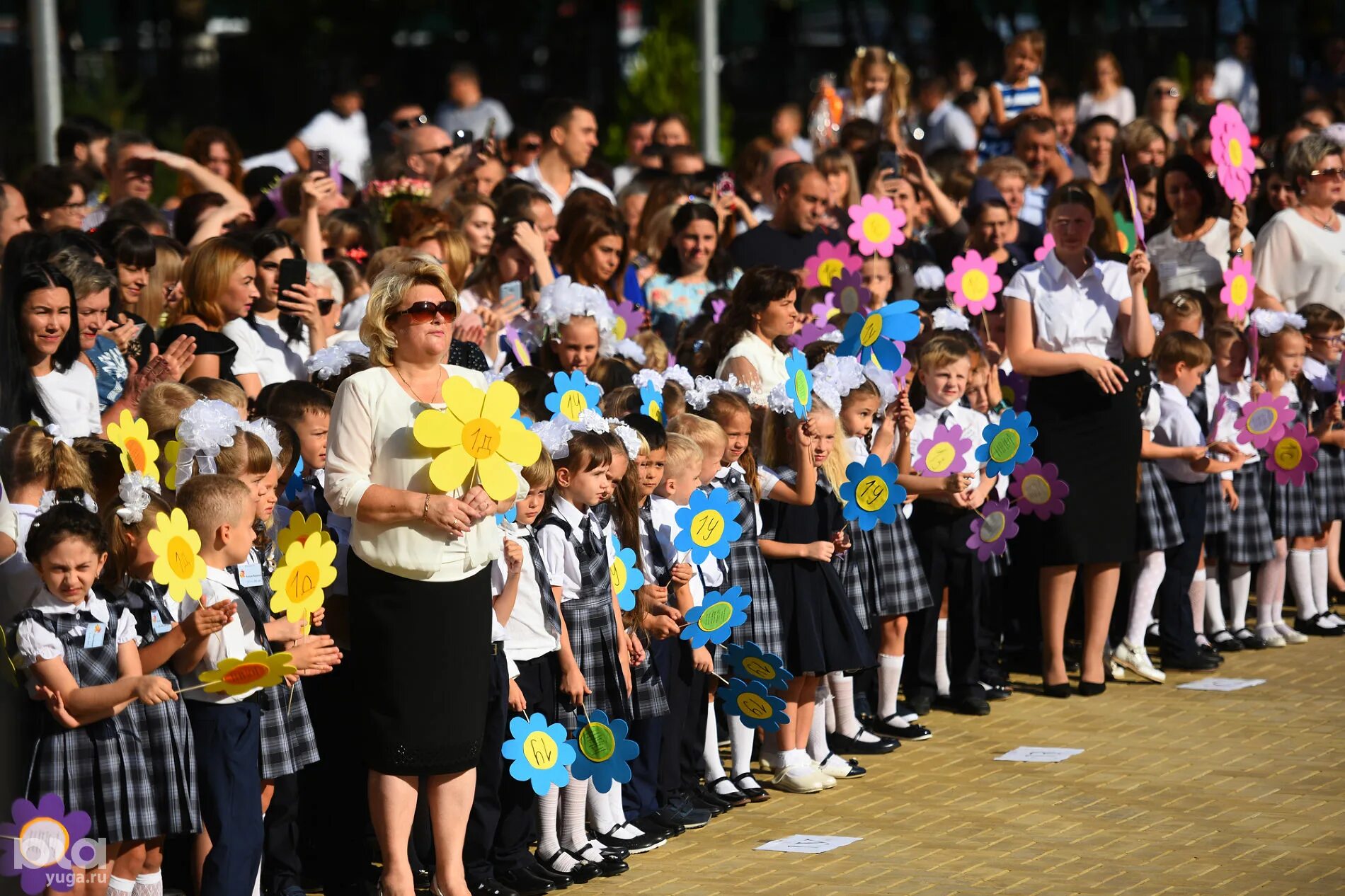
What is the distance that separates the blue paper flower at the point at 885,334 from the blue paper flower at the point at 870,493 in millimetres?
437

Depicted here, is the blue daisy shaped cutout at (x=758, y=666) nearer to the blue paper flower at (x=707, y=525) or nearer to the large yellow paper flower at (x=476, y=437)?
the blue paper flower at (x=707, y=525)

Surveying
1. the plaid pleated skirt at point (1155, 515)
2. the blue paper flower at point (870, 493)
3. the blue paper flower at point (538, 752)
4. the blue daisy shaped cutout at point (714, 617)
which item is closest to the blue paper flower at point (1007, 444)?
the blue paper flower at point (870, 493)

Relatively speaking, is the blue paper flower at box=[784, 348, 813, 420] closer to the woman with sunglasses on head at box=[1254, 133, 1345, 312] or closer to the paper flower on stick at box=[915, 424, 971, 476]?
the paper flower on stick at box=[915, 424, 971, 476]

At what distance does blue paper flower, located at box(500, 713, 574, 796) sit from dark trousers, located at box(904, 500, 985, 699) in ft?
8.54

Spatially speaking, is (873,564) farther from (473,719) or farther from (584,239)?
(473,719)

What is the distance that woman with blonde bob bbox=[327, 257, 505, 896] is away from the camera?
5.35 m

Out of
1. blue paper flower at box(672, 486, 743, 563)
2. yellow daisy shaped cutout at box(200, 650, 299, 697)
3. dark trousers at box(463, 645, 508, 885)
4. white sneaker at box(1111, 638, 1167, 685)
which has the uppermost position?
blue paper flower at box(672, 486, 743, 563)

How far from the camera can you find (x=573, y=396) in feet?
21.6

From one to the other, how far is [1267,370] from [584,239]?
346 cm

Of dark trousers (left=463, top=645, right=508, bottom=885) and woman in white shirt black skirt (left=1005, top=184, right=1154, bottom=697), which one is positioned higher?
woman in white shirt black skirt (left=1005, top=184, right=1154, bottom=697)

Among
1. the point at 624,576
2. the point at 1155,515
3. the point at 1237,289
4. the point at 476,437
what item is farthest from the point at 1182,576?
the point at 476,437

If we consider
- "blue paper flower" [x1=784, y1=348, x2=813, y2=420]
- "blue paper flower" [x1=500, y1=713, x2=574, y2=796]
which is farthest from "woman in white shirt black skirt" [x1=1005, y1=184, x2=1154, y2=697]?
"blue paper flower" [x1=500, y1=713, x2=574, y2=796]

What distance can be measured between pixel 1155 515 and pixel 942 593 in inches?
49.1

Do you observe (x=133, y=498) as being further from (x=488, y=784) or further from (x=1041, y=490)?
(x=1041, y=490)
